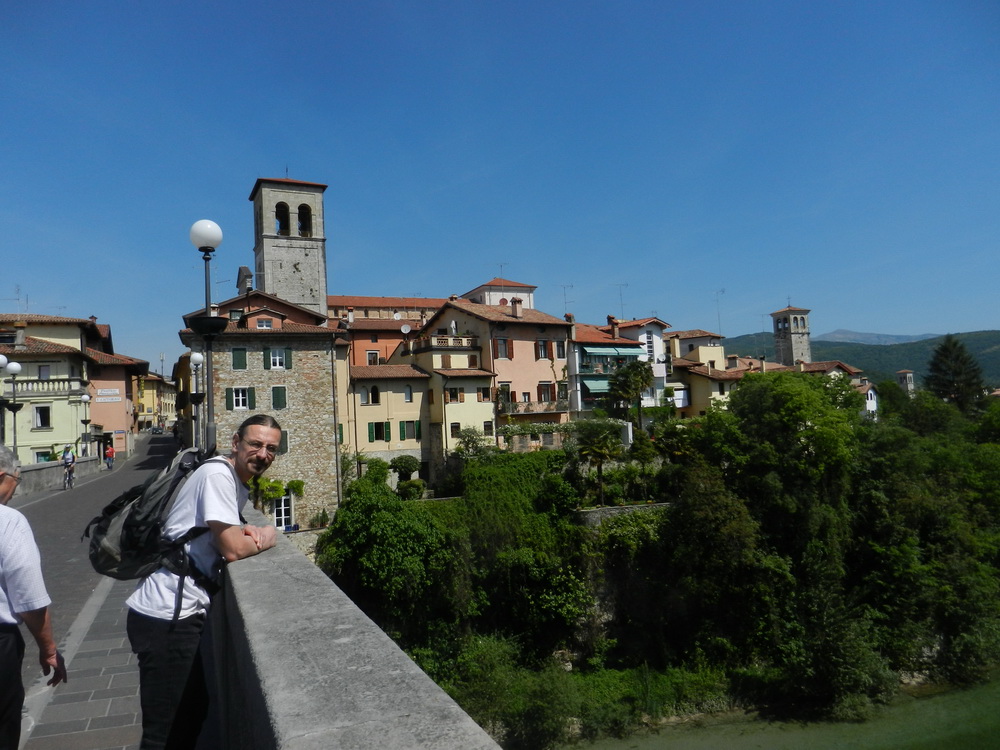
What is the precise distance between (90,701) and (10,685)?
7.71 feet

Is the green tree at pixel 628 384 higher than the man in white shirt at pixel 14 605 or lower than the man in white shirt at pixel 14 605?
higher

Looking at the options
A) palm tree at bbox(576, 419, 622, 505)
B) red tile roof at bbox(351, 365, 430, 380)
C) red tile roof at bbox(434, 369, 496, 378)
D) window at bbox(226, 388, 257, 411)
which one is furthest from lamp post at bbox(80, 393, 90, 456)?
palm tree at bbox(576, 419, 622, 505)

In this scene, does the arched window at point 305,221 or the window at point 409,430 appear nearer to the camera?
the window at point 409,430

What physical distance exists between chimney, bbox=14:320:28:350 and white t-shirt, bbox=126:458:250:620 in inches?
1763

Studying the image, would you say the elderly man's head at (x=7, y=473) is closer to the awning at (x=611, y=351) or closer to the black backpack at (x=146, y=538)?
the black backpack at (x=146, y=538)

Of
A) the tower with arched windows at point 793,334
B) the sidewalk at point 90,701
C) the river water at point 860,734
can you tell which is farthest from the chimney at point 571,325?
the tower with arched windows at point 793,334

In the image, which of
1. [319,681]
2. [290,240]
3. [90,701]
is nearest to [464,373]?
[290,240]

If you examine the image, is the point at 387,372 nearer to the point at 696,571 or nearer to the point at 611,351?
the point at 611,351

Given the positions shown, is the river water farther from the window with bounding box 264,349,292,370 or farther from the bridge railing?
the bridge railing

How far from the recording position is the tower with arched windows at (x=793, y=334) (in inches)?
3799

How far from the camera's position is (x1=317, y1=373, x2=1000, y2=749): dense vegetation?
90.5 ft

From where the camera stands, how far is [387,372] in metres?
39.9

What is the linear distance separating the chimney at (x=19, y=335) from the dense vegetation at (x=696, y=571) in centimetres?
2367

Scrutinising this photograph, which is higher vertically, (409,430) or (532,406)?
(532,406)
